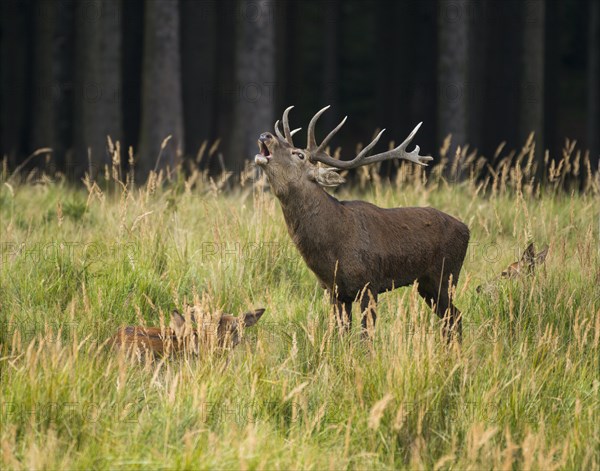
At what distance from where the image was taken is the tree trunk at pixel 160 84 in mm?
14438

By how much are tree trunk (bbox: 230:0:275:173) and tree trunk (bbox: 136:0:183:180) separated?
3.34ft

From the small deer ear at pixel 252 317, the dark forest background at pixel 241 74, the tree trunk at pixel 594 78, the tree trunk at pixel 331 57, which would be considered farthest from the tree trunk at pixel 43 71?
the small deer ear at pixel 252 317

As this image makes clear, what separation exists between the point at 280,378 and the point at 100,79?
1153 centimetres

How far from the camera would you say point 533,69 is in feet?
57.3

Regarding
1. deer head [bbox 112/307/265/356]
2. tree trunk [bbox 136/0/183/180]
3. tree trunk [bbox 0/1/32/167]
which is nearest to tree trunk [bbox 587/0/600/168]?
tree trunk [bbox 136/0/183/180]

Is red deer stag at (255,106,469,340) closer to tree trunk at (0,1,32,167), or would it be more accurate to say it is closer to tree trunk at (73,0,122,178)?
tree trunk at (73,0,122,178)

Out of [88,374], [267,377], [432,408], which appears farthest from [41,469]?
[432,408]

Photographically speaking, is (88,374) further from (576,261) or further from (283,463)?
(576,261)

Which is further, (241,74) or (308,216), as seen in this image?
(241,74)

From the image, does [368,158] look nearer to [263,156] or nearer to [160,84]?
[263,156]

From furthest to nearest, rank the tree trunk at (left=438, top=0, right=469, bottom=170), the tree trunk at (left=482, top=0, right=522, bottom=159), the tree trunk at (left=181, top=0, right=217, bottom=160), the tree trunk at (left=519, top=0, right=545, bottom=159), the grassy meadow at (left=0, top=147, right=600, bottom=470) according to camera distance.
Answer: the tree trunk at (left=482, top=0, right=522, bottom=159) → the tree trunk at (left=181, top=0, right=217, bottom=160) → the tree trunk at (left=519, top=0, right=545, bottom=159) → the tree trunk at (left=438, top=0, right=469, bottom=170) → the grassy meadow at (left=0, top=147, right=600, bottom=470)

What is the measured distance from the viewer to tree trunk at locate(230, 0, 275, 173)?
14.8m

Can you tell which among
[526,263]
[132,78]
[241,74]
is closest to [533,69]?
[241,74]

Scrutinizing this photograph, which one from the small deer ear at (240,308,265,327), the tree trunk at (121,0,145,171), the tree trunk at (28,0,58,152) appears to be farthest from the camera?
the tree trunk at (121,0,145,171)
